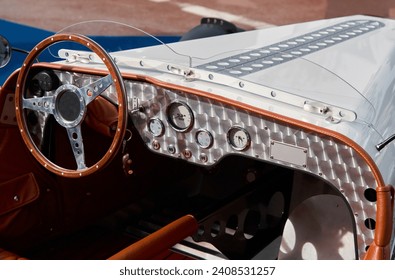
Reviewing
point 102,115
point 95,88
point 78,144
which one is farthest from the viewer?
point 102,115

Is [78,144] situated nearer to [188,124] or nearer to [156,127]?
[156,127]

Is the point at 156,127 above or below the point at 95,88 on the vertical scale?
below

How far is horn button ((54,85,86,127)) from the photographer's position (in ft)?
7.26

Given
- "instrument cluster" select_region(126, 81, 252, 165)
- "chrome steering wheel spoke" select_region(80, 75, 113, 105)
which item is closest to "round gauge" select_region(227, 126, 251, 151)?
"instrument cluster" select_region(126, 81, 252, 165)

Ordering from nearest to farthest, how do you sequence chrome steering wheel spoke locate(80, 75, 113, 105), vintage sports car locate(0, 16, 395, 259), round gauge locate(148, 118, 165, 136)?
vintage sports car locate(0, 16, 395, 259), chrome steering wheel spoke locate(80, 75, 113, 105), round gauge locate(148, 118, 165, 136)

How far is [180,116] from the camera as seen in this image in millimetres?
2301

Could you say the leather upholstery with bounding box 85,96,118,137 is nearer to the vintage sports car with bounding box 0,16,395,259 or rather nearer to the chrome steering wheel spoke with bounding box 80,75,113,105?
the vintage sports car with bounding box 0,16,395,259

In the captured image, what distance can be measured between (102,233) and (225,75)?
1.36 m

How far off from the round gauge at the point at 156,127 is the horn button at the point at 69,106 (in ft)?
0.99

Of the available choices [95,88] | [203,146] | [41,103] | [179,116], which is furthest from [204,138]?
[41,103]

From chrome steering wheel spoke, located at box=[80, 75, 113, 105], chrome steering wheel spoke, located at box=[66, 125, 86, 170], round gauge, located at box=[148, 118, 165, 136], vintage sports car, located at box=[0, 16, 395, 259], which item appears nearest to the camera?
vintage sports car, located at box=[0, 16, 395, 259]

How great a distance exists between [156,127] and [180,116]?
0.13m

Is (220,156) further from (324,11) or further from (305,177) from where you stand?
(324,11)
